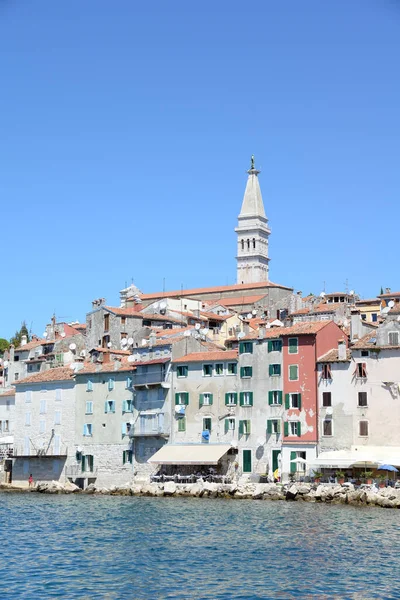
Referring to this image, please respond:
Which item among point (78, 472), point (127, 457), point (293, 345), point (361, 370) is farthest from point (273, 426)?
point (78, 472)

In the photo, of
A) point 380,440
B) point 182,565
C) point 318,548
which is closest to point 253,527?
point 318,548

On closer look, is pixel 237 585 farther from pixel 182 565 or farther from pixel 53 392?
pixel 53 392

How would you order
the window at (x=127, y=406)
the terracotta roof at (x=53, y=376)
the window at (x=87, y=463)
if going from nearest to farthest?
1. the window at (x=127, y=406)
2. the window at (x=87, y=463)
3. the terracotta roof at (x=53, y=376)

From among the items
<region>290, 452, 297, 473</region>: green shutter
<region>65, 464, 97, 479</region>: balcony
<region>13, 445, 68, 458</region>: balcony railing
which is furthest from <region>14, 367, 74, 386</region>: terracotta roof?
<region>290, 452, 297, 473</region>: green shutter

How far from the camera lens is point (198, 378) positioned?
219 ft

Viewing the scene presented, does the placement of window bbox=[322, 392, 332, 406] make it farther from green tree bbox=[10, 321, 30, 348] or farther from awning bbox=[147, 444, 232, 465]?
green tree bbox=[10, 321, 30, 348]

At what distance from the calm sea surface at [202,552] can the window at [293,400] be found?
9599 millimetres

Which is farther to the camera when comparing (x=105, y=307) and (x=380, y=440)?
(x=105, y=307)

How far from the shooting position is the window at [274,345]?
6366 centimetres

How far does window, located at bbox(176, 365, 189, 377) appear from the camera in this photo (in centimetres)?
6750

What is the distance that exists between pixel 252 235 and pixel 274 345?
9726 centimetres

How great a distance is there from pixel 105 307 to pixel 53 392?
55.0 feet

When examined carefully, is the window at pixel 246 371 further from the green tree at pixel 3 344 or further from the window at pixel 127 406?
the green tree at pixel 3 344

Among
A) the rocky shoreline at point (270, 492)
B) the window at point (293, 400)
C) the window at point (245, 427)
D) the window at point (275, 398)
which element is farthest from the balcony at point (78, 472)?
the window at point (293, 400)
